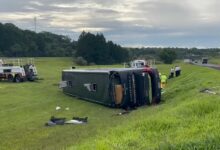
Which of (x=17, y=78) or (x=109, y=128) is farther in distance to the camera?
(x=17, y=78)

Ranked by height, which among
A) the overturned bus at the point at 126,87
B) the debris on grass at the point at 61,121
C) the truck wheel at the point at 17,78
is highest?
the overturned bus at the point at 126,87

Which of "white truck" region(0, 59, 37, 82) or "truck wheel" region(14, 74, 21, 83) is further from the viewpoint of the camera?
"white truck" region(0, 59, 37, 82)

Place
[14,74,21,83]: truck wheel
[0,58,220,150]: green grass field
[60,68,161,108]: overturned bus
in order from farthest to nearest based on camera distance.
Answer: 1. [14,74,21,83]: truck wheel
2. [60,68,161,108]: overturned bus
3. [0,58,220,150]: green grass field

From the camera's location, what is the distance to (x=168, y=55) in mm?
95062

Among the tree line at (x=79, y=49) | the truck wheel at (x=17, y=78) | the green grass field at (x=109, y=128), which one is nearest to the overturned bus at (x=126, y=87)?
the green grass field at (x=109, y=128)

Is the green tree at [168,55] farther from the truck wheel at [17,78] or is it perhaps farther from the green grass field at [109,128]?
the green grass field at [109,128]

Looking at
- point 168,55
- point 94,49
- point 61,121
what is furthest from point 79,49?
point 61,121

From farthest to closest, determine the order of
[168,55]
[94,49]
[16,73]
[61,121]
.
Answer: [168,55], [94,49], [16,73], [61,121]

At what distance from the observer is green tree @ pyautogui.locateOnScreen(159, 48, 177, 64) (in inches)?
3716

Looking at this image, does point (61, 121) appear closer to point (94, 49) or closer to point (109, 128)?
point (109, 128)

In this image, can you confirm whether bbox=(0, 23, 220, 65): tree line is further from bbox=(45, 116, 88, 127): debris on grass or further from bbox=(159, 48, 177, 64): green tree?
bbox=(45, 116, 88, 127): debris on grass

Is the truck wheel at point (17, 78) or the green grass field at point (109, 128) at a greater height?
the green grass field at point (109, 128)

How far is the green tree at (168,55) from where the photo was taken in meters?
94.4

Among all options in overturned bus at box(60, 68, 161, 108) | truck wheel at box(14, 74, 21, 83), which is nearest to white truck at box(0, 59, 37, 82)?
truck wheel at box(14, 74, 21, 83)
